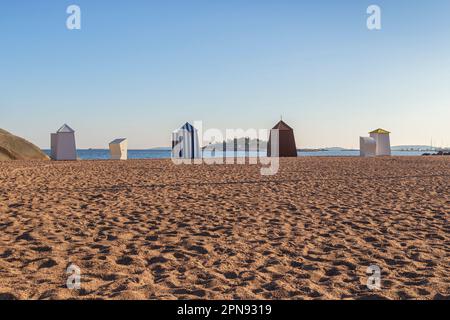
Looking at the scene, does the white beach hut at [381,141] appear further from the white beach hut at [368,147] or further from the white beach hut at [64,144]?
the white beach hut at [64,144]

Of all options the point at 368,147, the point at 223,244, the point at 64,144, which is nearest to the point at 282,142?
the point at 368,147

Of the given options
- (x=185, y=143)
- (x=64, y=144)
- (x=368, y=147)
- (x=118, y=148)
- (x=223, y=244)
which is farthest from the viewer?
(x=368, y=147)

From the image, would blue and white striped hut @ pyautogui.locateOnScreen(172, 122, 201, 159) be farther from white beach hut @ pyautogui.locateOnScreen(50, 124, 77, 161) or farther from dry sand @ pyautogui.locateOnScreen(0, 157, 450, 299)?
dry sand @ pyautogui.locateOnScreen(0, 157, 450, 299)

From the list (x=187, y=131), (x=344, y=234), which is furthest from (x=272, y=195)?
(x=187, y=131)

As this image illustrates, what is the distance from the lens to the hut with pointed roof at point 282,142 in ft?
98.3

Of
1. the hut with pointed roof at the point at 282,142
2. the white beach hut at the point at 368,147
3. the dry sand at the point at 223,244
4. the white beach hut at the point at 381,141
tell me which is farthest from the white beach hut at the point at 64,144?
the white beach hut at the point at 381,141

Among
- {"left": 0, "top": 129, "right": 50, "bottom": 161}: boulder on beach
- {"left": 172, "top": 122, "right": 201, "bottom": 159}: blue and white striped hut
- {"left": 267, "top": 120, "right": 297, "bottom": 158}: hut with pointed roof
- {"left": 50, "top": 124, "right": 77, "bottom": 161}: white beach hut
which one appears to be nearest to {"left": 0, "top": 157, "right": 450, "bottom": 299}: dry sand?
{"left": 172, "top": 122, "right": 201, "bottom": 159}: blue and white striped hut

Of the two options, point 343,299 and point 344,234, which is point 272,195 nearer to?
point 344,234

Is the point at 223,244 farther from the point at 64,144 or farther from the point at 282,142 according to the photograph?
the point at 282,142

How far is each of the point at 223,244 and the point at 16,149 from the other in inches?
1020

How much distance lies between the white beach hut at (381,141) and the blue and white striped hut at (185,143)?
1555cm

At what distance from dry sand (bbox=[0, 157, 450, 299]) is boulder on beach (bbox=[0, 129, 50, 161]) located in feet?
63.5

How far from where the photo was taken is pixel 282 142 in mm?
30109

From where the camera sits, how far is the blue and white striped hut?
2567 centimetres
